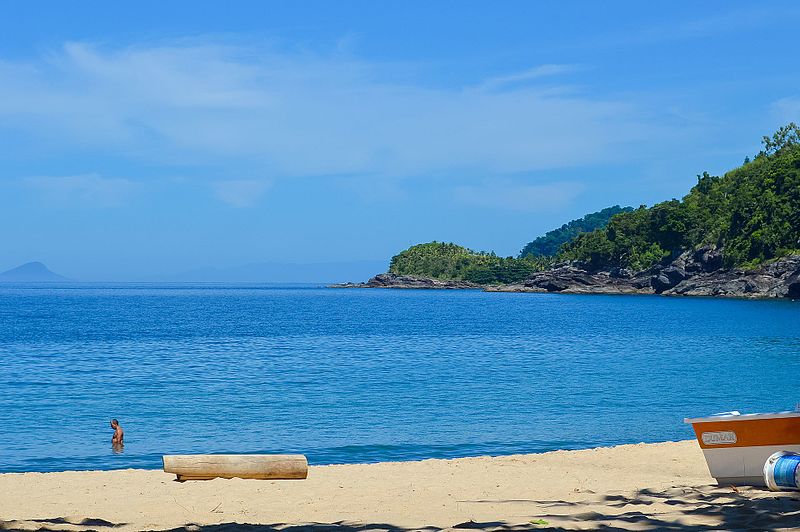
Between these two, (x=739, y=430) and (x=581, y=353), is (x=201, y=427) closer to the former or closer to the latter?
(x=739, y=430)

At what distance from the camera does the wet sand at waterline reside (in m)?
12.2

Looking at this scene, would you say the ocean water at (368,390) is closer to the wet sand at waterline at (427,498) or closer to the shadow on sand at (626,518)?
the wet sand at waterline at (427,498)

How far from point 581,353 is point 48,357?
34688mm

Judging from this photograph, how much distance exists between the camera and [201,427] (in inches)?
1115

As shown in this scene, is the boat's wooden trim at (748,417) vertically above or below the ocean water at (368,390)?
above

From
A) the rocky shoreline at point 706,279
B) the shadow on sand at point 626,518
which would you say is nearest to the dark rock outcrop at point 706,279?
the rocky shoreline at point 706,279

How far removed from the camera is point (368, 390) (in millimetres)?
37906

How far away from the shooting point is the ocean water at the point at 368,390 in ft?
84.7

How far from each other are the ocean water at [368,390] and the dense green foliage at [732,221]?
7955 centimetres

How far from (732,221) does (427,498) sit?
516ft

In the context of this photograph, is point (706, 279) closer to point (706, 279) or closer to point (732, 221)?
point (706, 279)

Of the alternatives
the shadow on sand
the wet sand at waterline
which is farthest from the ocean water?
the shadow on sand

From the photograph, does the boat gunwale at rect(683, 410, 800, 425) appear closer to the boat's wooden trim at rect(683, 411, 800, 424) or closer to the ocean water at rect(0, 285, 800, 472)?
the boat's wooden trim at rect(683, 411, 800, 424)

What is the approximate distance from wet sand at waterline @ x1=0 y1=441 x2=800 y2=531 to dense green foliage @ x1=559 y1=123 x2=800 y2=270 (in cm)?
13989
